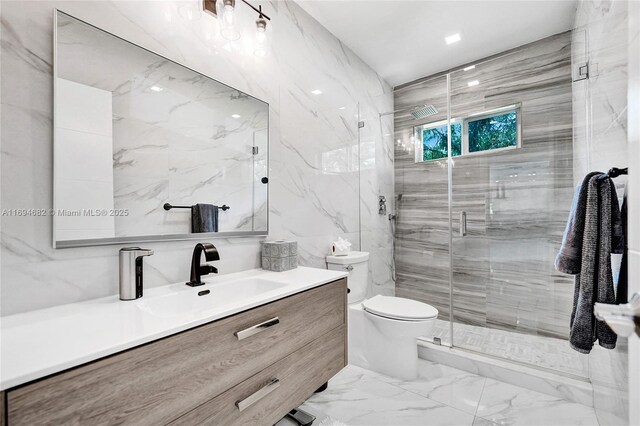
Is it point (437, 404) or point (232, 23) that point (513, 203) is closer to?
point (437, 404)

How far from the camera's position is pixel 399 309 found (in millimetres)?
2111

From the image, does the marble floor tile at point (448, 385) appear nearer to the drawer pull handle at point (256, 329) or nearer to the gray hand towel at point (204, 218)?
the drawer pull handle at point (256, 329)

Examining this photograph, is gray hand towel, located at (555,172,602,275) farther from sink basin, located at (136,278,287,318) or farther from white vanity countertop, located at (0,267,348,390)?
sink basin, located at (136,278,287,318)

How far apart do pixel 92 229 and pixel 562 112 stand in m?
3.08

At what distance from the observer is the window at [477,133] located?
2555 mm

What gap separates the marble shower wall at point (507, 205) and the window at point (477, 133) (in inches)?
2.3

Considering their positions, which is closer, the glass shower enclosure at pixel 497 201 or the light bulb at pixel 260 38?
the light bulb at pixel 260 38

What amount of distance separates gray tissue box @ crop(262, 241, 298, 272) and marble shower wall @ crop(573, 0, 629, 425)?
4.60 ft

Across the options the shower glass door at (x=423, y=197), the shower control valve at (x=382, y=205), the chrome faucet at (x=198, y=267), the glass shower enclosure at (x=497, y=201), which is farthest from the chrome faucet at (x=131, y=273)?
the shower glass door at (x=423, y=197)

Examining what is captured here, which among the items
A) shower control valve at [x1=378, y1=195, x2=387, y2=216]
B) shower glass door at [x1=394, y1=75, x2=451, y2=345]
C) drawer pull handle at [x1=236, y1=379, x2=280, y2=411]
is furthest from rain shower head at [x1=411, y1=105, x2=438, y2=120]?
drawer pull handle at [x1=236, y1=379, x2=280, y2=411]

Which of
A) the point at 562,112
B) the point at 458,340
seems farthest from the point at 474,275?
the point at 562,112

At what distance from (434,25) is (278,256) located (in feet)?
7.17

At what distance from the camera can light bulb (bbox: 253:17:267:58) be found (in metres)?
1.71

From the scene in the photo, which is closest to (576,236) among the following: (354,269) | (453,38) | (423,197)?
(354,269)
